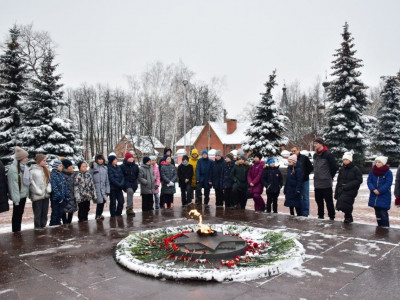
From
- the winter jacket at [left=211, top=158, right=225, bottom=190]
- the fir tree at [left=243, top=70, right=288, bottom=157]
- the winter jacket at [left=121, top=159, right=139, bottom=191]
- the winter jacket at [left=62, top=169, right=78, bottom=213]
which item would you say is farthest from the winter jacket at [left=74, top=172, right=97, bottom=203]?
the fir tree at [left=243, top=70, right=288, bottom=157]

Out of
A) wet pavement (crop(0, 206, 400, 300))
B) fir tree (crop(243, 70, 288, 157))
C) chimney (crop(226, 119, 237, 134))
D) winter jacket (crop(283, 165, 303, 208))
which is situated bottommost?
wet pavement (crop(0, 206, 400, 300))

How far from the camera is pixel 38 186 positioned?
6.94 meters

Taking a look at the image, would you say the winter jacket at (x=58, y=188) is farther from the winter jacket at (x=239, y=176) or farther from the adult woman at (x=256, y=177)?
the adult woman at (x=256, y=177)

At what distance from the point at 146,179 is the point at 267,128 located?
15840 mm

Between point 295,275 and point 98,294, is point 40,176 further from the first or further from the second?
point 295,275

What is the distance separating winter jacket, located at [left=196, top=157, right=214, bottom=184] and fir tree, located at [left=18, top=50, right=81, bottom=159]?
12.0m

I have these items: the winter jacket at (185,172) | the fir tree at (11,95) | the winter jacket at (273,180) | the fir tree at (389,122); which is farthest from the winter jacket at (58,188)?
the fir tree at (389,122)

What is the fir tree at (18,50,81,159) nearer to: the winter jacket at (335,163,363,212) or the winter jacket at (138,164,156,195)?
the winter jacket at (138,164,156,195)

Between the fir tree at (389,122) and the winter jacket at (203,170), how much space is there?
27.9 meters

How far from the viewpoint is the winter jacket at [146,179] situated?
8.98m

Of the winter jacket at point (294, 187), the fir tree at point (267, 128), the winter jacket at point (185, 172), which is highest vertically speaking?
the fir tree at point (267, 128)

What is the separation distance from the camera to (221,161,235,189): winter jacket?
9.16 metres

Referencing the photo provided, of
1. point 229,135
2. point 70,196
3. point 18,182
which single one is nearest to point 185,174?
point 70,196

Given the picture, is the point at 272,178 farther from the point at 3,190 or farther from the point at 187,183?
the point at 3,190
